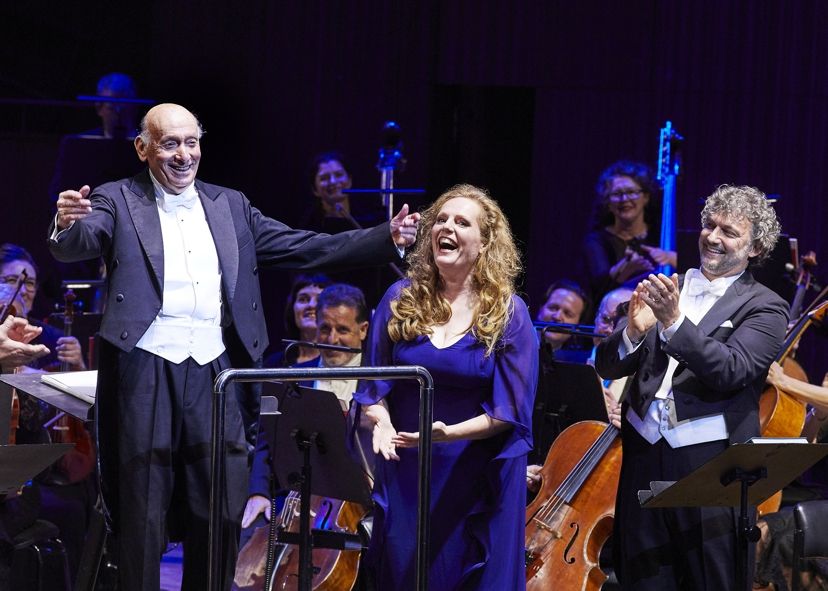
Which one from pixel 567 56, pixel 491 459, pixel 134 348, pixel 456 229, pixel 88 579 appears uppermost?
pixel 567 56

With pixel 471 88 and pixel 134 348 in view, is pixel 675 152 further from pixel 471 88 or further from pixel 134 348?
pixel 134 348

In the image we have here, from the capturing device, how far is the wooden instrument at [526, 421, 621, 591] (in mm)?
4188

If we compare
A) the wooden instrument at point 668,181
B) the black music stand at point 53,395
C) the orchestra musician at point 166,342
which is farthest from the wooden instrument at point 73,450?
the wooden instrument at point 668,181

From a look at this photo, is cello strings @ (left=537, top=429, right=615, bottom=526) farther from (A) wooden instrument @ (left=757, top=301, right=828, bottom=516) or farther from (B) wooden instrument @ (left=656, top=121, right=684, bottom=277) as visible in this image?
(B) wooden instrument @ (left=656, top=121, right=684, bottom=277)

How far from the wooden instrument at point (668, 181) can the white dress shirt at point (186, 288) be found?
3.35m

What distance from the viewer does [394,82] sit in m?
7.80

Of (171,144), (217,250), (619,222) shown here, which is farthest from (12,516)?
(619,222)

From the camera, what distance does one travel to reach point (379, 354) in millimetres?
3402

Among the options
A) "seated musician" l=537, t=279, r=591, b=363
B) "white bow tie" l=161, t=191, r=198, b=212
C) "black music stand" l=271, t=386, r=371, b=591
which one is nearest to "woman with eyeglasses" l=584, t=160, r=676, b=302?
"seated musician" l=537, t=279, r=591, b=363

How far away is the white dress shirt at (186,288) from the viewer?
3328mm

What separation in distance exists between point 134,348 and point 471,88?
4.84 m

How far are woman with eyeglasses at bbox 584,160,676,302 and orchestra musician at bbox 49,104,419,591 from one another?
2814 mm

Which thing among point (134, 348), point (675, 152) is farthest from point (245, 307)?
point (675, 152)

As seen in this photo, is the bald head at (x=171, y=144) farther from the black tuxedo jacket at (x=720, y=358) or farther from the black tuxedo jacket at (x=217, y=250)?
the black tuxedo jacket at (x=720, y=358)
